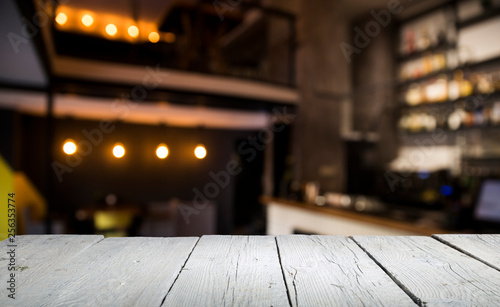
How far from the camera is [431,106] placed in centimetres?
532

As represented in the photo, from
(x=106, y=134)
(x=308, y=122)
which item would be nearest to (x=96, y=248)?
(x=308, y=122)

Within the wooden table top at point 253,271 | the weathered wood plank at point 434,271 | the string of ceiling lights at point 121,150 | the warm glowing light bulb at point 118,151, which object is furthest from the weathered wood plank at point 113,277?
the warm glowing light bulb at point 118,151

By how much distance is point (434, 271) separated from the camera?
2.40ft

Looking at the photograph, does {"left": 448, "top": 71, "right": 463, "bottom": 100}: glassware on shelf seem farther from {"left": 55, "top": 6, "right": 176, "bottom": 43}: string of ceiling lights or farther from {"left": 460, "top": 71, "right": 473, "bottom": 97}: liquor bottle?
{"left": 55, "top": 6, "right": 176, "bottom": 43}: string of ceiling lights

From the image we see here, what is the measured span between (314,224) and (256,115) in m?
4.01

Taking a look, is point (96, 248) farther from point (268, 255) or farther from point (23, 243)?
point (268, 255)

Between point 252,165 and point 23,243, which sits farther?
point 252,165

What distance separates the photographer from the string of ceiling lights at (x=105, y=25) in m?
7.47

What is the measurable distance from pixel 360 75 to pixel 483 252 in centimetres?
751

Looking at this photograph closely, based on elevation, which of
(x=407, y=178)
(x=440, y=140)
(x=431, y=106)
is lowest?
(x=407, y=178)

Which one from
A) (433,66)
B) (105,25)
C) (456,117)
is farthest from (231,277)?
(105,25)

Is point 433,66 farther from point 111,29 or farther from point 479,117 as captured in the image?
point 111,29

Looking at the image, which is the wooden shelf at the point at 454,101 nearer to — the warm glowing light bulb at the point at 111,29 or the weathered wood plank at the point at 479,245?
the weathered wood plank at the point at 479,245

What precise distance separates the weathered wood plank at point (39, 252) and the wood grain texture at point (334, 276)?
1.73 feet
